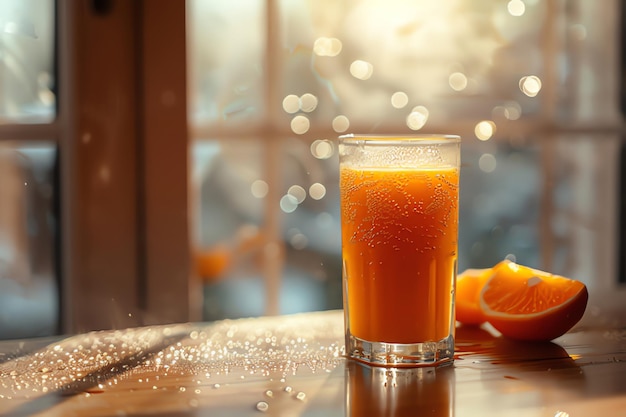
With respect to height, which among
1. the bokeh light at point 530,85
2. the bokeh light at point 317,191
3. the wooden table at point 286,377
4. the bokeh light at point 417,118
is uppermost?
the bokeh light at point 530,85

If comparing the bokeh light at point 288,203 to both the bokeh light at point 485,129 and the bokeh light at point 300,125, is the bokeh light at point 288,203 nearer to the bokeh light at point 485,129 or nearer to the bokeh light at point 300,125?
the bokeh light at point 300,125

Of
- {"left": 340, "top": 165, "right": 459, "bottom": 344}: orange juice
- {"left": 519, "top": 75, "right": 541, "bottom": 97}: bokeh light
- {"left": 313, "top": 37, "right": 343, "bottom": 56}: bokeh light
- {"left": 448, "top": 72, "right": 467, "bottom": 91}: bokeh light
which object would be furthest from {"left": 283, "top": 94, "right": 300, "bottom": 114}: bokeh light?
{"left": 340, "top": 165, "right": 459, "bottom": 344}: orange juice

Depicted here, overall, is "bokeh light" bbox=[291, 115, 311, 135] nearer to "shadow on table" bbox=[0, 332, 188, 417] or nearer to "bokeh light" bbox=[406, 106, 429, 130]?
"bokeh light" bbox=[406, 106, 429, 130]

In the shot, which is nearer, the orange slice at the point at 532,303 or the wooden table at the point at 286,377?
the wooden table at the point at 286,377

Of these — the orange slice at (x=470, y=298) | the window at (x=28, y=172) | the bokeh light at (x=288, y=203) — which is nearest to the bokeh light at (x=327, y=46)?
the bokeh light at (x=288, y=203)

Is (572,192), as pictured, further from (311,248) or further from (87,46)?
(87,46)

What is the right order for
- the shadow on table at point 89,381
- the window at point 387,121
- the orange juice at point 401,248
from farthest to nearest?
the window at point 387,121 < the orange juice at point 401,248 < the shadow on table at point 89,381

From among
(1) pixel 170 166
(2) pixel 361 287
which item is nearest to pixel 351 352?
(2) pixel 361 287
